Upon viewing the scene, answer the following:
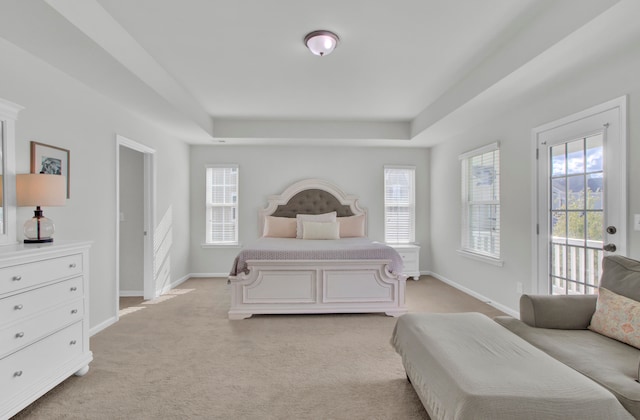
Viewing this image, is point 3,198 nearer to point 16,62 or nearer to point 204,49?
point 16,62

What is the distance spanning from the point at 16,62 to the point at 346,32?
2408 millimetres

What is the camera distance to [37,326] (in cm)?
198

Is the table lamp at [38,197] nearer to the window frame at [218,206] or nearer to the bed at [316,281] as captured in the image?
the bed at [316,281]

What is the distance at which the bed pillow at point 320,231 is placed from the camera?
195 inches

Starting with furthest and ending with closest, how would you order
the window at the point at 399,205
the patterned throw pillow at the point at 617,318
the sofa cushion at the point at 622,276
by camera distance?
the window at the point at 399,205 < the sofa cushion at the point at 622,276 < the patterned throw pillow at the point at 617,318

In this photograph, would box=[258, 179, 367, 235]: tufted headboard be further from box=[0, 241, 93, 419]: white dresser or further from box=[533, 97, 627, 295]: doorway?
box=[0, 241, 93, 419]: white dresser

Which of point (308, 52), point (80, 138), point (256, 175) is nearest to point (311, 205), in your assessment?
point (256, 175)

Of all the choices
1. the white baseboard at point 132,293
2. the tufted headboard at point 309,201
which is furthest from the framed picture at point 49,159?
the tufted headboard at point 309,201

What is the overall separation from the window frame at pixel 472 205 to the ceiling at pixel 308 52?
0.47 meters

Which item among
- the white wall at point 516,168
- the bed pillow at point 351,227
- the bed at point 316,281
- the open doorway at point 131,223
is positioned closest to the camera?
the white wall at point 516,168

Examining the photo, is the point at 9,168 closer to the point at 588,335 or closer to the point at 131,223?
the point at 131,223

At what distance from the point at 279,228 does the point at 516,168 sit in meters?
3.35

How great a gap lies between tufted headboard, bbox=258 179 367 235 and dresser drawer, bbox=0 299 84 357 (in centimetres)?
342

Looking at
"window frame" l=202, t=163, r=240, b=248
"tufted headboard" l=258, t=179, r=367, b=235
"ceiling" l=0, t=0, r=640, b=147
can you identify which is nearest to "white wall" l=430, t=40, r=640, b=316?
"ceiling" l=0, t=0, r=640, b=147
